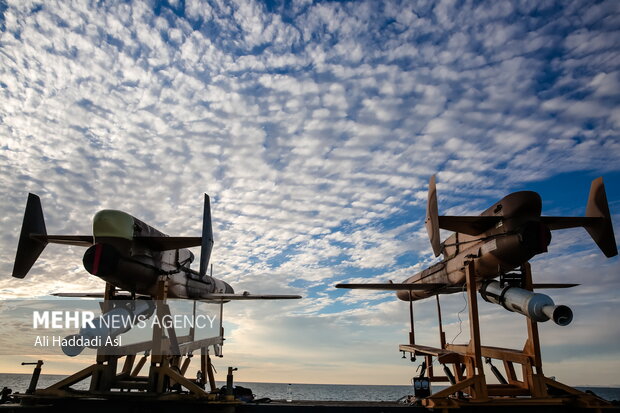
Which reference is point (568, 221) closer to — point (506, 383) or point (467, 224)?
point (467, 224)

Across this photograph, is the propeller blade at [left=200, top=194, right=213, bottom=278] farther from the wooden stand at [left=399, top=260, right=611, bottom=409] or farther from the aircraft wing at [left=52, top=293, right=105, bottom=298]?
the aircraft wing at [left=52, top=293, right=105, bottom=298]

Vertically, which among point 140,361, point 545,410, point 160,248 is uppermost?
point 160,248

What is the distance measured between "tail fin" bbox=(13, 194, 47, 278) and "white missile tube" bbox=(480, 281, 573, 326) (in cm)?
1518

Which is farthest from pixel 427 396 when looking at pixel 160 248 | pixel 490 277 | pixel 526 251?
pixel 160 248

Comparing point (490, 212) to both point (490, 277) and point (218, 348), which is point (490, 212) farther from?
point (218, 348)

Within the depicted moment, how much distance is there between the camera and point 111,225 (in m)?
12.9

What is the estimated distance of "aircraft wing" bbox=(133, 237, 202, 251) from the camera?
14.2m

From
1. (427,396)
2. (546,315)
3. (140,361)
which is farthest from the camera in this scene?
(140,361)

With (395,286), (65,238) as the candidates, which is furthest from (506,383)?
(65,238)

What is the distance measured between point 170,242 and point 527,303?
11.0m

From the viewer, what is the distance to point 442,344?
55.8 feet

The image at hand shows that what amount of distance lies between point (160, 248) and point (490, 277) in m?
10.7

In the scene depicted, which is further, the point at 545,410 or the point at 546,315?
the point at 545,410

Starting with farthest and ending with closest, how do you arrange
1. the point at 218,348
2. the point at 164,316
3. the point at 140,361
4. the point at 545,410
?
the point at 218,348 → the point at 140,361 → the point at 164,316 → the point at 545,410
